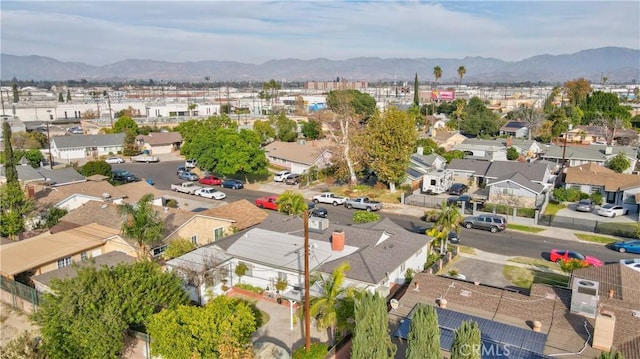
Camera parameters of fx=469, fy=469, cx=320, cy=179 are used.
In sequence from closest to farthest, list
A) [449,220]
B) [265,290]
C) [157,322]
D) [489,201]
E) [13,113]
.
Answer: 1. [157,322]
2. [265,290]
3. [449,220]
4. [489,201]
5. [13,113]

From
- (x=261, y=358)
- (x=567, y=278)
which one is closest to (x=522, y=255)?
(x=567, y=278)

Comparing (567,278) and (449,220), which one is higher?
(449,220)

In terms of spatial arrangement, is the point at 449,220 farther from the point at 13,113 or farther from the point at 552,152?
the point at 13,113

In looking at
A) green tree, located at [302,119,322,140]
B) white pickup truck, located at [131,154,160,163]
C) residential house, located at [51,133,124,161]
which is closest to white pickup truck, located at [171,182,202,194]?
white pickup truck, located at [131,154,160,163]

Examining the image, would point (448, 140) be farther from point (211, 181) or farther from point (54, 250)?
point (54, 250)

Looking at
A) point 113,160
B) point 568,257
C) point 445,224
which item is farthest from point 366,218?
point 113,160

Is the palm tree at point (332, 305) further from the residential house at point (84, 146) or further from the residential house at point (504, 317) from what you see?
the residential house at point (84, 146)

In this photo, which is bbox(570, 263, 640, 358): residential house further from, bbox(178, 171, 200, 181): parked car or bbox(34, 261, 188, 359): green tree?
bbox(178, 171, 200, 181): parked car
